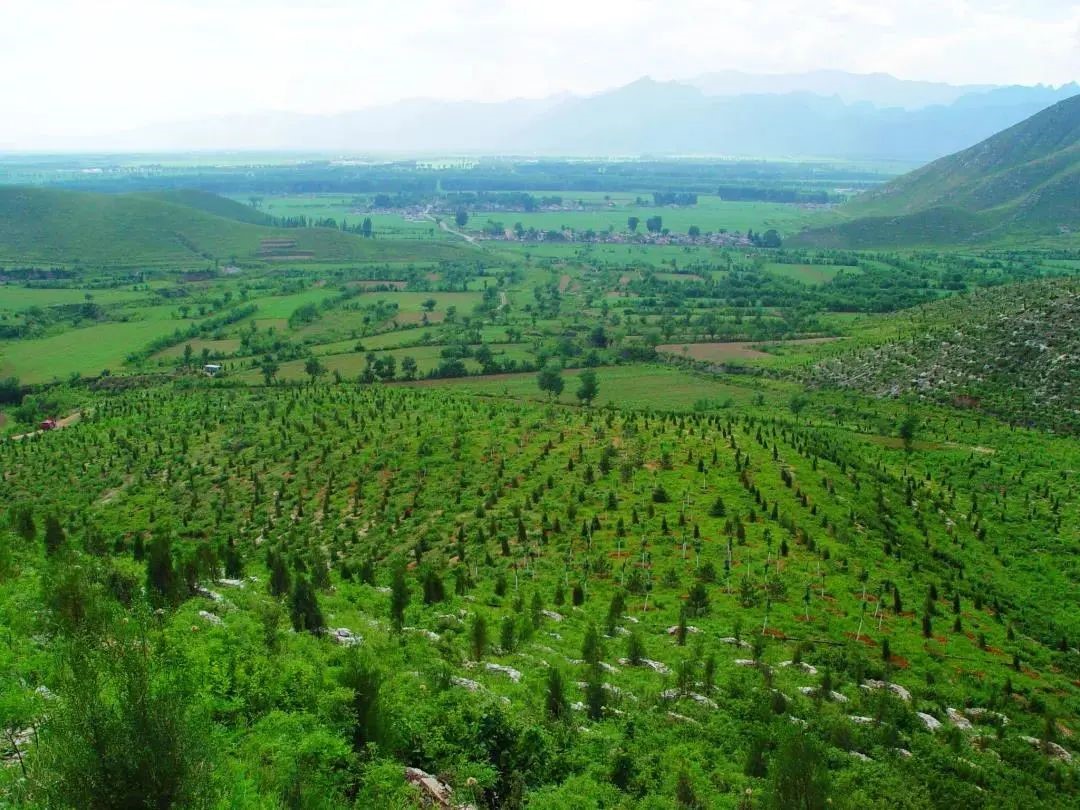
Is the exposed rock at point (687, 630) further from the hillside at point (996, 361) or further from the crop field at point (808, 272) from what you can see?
the crop field at point (808, 272)

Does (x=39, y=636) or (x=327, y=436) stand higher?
(x=39, y=636)

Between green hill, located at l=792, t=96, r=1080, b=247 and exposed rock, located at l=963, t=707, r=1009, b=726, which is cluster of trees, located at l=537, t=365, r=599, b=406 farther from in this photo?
green hill, located at l=792, t=96, r=1080, b=247

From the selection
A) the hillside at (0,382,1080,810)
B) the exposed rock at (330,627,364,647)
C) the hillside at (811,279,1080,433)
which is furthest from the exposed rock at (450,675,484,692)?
the hillside at (811,279,1080,433)

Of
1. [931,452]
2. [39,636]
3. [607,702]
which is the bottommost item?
[931,452]

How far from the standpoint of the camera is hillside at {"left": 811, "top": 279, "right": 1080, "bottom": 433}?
63.5 metres

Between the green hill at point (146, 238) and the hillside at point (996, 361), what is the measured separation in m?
101

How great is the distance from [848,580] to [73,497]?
125ft

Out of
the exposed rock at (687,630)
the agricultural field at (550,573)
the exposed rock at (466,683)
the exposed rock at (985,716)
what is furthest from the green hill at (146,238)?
the exposed rock at (985,716)

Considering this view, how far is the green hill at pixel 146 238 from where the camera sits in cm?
15338

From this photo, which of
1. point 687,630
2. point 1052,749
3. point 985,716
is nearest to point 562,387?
point 687,630

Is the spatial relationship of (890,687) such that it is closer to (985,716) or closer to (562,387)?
(985,716)

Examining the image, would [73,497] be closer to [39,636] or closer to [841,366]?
[39,636]

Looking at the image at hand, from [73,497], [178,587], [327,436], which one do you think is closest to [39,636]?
[178,587]

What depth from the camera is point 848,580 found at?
28094 millimetres
